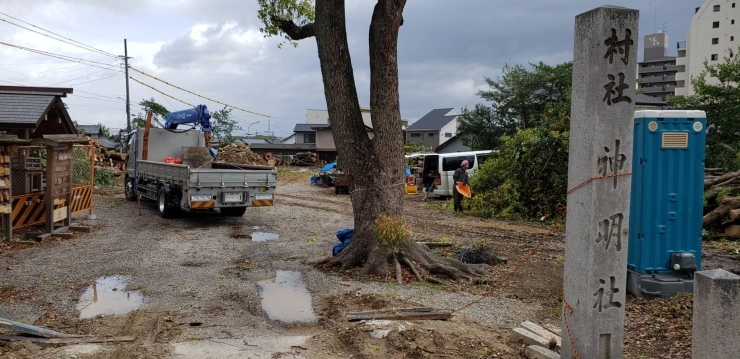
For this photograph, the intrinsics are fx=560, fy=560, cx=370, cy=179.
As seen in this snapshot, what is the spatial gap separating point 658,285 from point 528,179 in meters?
9.52

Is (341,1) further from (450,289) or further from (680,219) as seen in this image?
(680,219)

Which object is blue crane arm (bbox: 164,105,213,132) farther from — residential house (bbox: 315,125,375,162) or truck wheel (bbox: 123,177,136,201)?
residential house (bbox: 315,125,375,162)

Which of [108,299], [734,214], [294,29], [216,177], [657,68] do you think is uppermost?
[657,68]

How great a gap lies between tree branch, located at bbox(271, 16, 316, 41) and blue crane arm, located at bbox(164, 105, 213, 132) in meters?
8.85

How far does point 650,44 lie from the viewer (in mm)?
70938

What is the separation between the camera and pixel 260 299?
7.76 metres

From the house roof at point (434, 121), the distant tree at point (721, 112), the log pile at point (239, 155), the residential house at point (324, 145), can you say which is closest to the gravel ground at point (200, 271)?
the distant tree at point (721, 112)

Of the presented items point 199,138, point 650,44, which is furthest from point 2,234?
point 650,44

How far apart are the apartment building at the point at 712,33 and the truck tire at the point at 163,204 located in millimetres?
52118

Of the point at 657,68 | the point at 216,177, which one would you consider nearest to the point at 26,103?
the point at 216,177

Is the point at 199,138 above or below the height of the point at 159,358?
above

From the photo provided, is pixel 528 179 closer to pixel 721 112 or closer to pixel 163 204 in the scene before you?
pixel 721 112

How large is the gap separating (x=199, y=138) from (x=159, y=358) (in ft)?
49.1

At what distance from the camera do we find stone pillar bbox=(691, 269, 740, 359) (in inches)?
136
